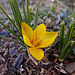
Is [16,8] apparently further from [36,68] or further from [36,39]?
[36,68]

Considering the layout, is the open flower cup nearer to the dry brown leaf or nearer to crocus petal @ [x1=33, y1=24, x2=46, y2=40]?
crocus petal @ [x1=33, y1=24, x2=46, y2=40]

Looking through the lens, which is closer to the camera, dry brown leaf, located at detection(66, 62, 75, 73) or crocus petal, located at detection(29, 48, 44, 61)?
crocus petal, located at detection(29, 48, 44, 61)

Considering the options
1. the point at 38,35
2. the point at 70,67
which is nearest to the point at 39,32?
the point at 38,35

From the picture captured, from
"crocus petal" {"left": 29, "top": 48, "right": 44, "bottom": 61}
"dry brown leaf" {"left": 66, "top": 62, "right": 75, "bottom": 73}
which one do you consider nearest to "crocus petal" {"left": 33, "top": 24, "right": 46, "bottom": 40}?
"crocus petal" {"left": 29, "top": 48, "right": 44, "bottom": 61}

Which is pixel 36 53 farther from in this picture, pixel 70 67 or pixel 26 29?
pixel 70 67

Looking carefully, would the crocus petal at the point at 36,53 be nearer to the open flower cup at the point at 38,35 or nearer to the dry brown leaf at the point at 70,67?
the open flower cup at the point at 38,35

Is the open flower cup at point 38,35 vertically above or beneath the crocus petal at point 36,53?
above

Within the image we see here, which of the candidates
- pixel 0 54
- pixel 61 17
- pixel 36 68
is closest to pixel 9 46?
pixel 0 54

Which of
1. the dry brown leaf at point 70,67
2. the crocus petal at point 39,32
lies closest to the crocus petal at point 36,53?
the crocus petal at point 39,32

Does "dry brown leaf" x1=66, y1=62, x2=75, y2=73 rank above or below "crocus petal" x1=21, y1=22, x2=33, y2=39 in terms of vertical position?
below

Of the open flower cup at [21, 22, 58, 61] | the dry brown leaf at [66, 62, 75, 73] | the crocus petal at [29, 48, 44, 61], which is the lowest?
the dry brown leaf at [66, 62, 75, 73]
